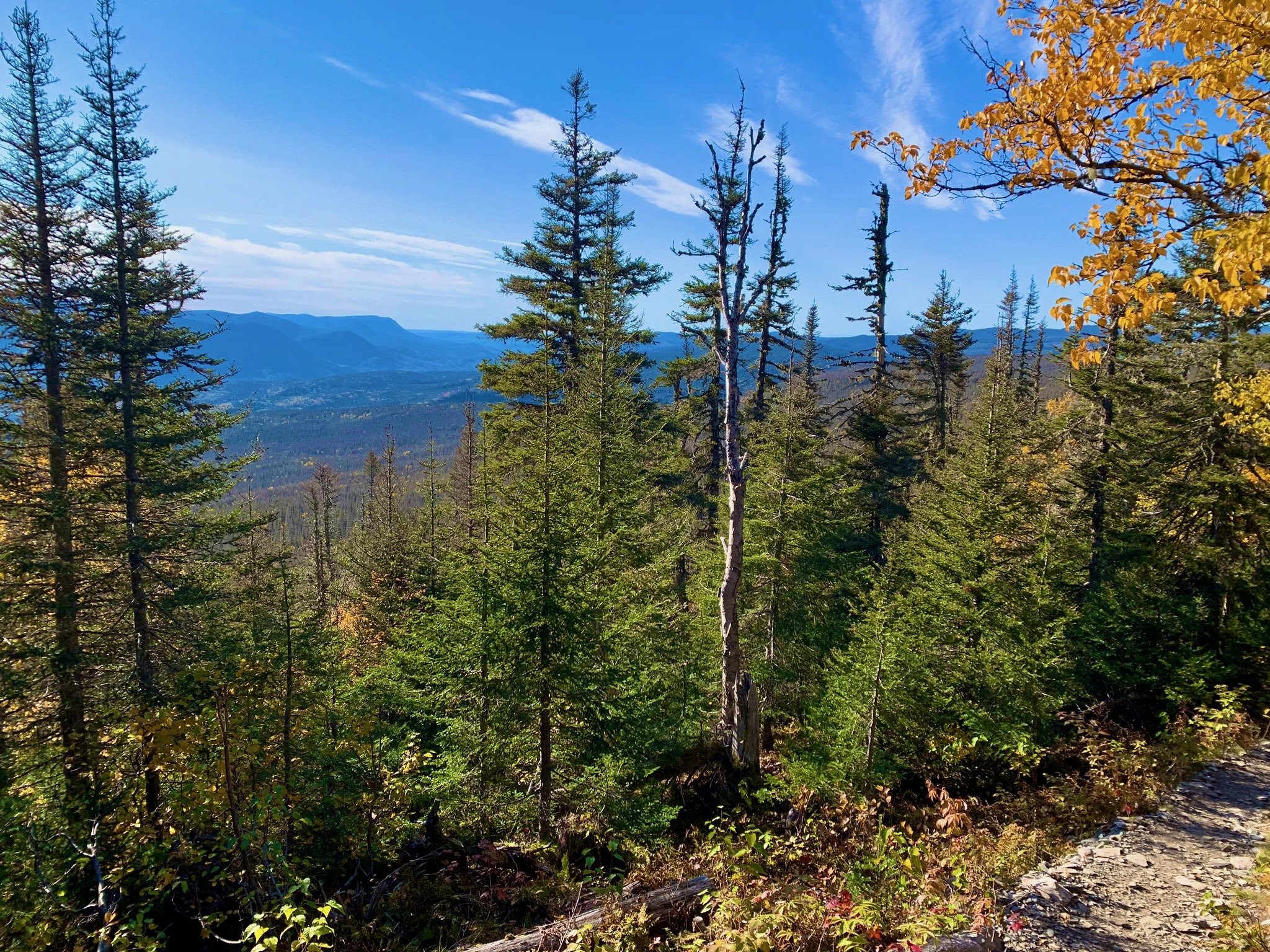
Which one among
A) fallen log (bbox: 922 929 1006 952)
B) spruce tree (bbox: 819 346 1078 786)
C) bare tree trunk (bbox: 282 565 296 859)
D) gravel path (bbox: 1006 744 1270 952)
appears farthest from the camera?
spruce tree (bbox: 819 346 1078 786)

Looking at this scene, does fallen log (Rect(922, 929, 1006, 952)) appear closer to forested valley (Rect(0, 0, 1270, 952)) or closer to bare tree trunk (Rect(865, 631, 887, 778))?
forested valley (Rect(0, 0, 1270, 952))

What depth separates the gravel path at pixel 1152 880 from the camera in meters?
4.80

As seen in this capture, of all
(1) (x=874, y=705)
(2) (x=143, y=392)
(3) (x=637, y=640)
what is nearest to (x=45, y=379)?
(2) (x=143, y=392)

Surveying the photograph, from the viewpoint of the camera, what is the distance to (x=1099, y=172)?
3.20 m

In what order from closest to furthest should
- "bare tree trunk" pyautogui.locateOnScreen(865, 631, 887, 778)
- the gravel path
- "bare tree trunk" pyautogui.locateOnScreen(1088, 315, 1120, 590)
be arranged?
1. the gravel path
2. "bare tree trunk" pyautogui.locateOnScreen(865, 631, 887, 778)
3. "bare tree trunk" pyautogui.locateOnScreen(1088, 315, 1120, 590)

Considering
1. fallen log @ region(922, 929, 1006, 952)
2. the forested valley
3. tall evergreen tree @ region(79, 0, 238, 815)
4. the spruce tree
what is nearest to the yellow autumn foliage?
the forested valley

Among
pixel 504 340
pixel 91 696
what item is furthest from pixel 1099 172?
pixel 504 340

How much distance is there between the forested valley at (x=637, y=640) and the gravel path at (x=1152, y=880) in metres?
0.40

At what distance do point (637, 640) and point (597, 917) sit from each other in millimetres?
5372

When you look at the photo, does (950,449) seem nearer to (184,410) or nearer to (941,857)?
(941,857)

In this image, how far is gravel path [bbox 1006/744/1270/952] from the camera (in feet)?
15.7

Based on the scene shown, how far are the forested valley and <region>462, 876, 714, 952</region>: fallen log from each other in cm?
15

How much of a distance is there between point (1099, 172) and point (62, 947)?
12.6 m

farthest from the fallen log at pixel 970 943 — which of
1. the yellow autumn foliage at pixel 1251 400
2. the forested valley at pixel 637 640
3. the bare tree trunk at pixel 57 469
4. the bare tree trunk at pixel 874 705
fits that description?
the bare tree trunk at pixel 57 469
